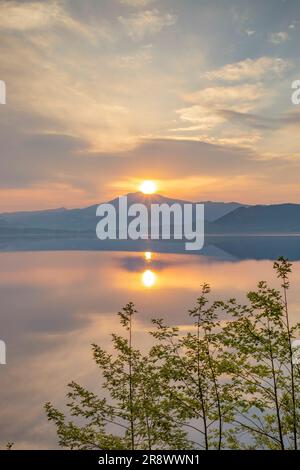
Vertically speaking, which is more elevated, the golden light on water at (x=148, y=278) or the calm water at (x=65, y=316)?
the golden light on water at (x=148, y=278)

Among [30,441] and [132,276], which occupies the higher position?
[132,276]

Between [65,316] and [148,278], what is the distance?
66.2 meters

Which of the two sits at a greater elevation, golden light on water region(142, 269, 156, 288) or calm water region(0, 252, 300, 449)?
golden light on water region(142, 269, 156, 288)

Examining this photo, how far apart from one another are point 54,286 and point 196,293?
2344 inches

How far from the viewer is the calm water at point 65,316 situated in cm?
5473

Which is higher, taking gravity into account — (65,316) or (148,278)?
(148,278)

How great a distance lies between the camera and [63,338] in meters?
85.5

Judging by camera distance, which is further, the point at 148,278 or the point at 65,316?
the point at 148,278

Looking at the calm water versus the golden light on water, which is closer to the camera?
the calm water

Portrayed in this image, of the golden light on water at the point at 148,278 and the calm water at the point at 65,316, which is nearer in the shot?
the calm water at the point at 65,316

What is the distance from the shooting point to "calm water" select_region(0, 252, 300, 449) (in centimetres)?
5473

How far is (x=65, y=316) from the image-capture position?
106312 mm
